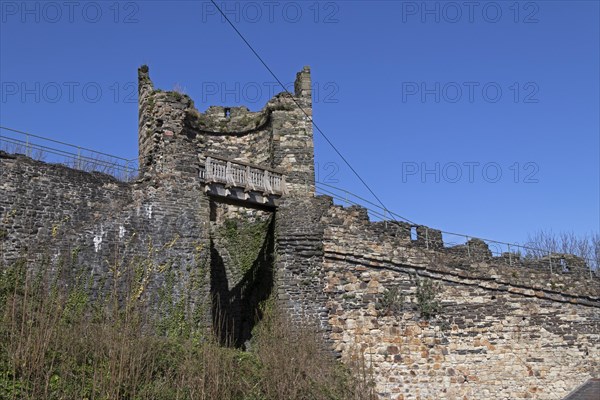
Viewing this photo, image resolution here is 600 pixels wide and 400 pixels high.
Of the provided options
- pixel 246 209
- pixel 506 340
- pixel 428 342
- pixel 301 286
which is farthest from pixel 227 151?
pixel 506 340

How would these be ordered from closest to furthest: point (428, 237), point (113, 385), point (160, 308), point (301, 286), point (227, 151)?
1. point (113, 385)
2. point (160, 308)
3. point (301, 286)
4. point (428, 237)
5. point (227, 151)

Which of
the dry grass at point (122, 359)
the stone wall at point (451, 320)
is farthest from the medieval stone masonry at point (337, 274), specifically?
the dry grass at point (122, 359)

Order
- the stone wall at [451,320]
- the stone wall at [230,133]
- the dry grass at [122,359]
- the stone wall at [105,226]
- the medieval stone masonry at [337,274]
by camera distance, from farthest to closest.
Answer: the stone wall at [451,320]
the stone wall at [230,133]
the medieval stone masonry at [337,274]
the stone wall at [105,226]
the dry grass at [122,359]

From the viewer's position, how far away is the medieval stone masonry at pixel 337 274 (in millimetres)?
21047

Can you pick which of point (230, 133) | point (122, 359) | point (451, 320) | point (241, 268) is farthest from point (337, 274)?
point (122, 359)

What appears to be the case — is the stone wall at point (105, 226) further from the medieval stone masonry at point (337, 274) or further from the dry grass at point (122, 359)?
the dry grass at point (122, 359)

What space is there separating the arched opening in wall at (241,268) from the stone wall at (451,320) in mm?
2202

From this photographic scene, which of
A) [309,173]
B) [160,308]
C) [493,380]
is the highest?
[309,173]

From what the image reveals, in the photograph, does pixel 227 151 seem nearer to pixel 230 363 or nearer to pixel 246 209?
pixel 246 209

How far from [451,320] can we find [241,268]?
721 cm

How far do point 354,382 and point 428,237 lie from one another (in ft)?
23.1

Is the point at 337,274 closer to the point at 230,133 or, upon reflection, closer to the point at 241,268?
the point at 241,268

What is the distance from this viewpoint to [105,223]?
20.5 m

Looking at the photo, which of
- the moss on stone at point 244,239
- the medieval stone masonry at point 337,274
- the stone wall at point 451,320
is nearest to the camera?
the medieval stone masonry at point 337,274
